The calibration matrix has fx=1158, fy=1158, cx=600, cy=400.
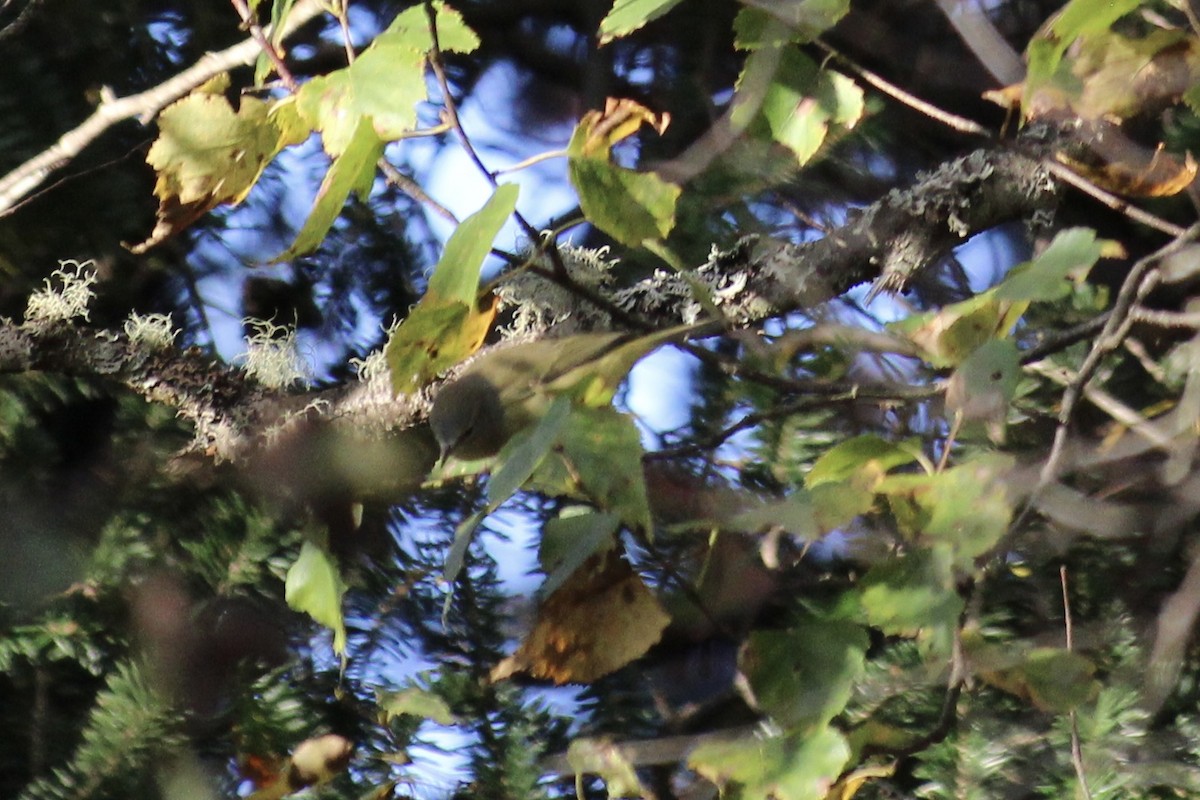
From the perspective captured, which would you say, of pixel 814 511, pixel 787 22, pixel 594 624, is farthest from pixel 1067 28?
pixel 594 624

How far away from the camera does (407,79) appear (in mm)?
479

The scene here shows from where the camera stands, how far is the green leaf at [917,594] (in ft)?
1.38

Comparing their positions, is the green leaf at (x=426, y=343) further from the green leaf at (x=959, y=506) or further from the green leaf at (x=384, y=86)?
the green leaf at (x=959, y=506)

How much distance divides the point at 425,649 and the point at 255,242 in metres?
0.38

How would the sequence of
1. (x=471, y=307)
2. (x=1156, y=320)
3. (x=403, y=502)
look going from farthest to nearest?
(x=403, y=502) < (x=1156, y=320) < (x=471, y=307)

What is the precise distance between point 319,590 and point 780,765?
25 centimetres

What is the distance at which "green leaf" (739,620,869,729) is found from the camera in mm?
474

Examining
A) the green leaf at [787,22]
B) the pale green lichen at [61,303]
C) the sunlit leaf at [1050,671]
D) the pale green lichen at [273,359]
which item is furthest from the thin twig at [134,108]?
the sunlit leaf at [1050,671]

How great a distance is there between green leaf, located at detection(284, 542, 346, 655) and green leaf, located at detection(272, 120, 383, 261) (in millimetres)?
178

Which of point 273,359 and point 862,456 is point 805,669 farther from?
point 273,359

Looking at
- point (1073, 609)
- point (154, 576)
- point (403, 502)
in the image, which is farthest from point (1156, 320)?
point (154, 576)

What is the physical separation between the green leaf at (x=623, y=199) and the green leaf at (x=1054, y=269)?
134mm

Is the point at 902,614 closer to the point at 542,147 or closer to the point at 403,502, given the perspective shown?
the point at 403,502

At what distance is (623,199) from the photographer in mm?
454
